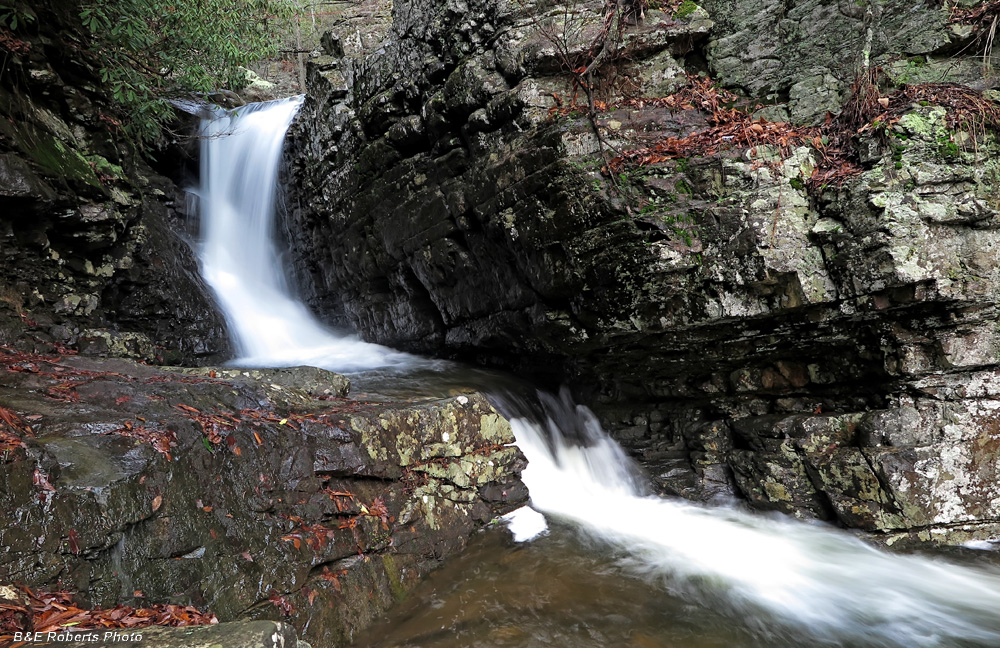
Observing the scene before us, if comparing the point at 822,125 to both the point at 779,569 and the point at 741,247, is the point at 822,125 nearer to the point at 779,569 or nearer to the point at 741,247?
the point at 741,247

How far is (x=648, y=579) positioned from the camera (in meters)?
4.44

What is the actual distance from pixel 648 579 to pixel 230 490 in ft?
12.0

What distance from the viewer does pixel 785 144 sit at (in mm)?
5520

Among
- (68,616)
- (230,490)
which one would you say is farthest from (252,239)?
(68,616)

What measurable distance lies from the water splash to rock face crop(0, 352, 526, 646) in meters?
1.50

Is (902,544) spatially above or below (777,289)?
below

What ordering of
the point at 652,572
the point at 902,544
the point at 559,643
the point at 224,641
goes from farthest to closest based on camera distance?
the point at 902,544, the point at 652,572, the point at 559,643, the point at 224,641

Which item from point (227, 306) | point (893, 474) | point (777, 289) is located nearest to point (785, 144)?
point (777, 289)

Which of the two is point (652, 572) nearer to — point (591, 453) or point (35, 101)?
point (591, 453)

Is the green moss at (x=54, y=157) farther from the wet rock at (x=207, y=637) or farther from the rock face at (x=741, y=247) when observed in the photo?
the wet rock at (x=207, y=637)

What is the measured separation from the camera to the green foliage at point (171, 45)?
279 inches

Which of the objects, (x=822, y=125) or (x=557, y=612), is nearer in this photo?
(x=557, y=612)

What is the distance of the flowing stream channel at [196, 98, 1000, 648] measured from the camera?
3.68 metres

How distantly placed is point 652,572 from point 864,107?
18.1ft
